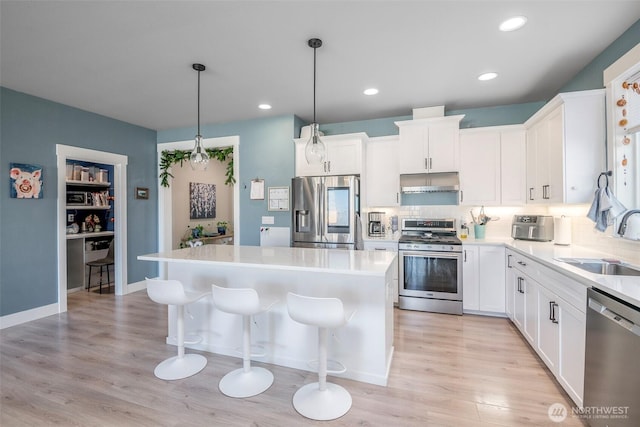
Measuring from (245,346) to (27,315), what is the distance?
126 inches

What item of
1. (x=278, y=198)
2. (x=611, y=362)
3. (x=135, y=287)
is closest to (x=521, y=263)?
(x=611, y=362)

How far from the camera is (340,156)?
13.4 feet

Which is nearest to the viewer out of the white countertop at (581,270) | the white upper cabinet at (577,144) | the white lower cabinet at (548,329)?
the white countertop at (581,270)

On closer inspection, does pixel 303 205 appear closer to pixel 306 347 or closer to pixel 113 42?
pixel 306 347

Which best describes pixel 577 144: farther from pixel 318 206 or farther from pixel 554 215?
pixel 318 206

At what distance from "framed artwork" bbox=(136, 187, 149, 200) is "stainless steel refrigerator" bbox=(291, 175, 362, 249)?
9.17 ft

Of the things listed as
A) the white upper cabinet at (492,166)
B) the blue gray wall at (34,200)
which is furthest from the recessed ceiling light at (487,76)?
the blue gray wall at (34,200)

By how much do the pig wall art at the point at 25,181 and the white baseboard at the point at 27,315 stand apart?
1371 mm

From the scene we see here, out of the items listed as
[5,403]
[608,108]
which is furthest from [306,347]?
[608,108]

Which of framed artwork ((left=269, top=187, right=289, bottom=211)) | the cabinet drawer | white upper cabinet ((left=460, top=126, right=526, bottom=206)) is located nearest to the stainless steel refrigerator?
framed artwork ((left=269, top=187, right=289, bottom=211))

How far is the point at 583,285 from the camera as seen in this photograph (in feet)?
5.75

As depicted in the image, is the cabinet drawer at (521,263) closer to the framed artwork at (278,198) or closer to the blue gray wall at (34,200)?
the framed artwork at (278,198)

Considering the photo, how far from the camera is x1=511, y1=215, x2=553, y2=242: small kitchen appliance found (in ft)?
10.8

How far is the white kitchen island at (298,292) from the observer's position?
2.20 m
